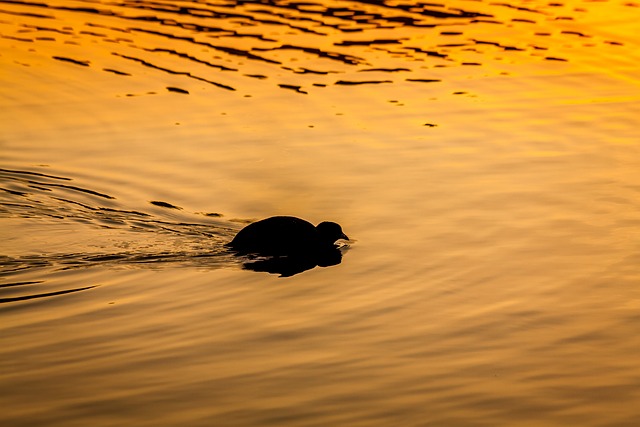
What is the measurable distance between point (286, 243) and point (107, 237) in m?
2.16

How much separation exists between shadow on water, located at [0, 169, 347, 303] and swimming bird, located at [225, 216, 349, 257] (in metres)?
0.12

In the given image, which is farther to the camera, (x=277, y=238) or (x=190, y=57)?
(x=190, y=57)

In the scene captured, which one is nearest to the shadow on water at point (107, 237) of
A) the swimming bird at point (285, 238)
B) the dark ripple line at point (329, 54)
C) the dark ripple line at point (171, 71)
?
the swimming bird at point (285, 238)

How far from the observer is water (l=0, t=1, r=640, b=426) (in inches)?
463

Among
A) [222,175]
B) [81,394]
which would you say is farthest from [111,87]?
[81,394]

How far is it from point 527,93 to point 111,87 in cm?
723

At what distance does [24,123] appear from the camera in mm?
21297

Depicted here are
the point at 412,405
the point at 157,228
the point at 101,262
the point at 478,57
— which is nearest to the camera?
the point at 412,405

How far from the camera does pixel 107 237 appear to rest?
1605 centimetres

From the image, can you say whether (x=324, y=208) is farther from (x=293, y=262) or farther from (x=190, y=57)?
(x=190, y=57)

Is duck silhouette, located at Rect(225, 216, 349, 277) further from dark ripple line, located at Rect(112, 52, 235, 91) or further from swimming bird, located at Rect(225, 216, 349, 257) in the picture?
dark ripple line, located at Rect(112, 52, 235, 91)

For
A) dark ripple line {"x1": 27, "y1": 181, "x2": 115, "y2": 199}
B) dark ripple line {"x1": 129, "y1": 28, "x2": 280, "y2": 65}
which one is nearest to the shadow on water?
dark ripple line {"x1": 27, "y1": 181, "x2": 115, "y2": 199}

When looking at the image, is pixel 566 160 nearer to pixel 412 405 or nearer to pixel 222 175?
pixel 222 175

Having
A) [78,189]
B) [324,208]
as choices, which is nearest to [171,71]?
[78,189]
